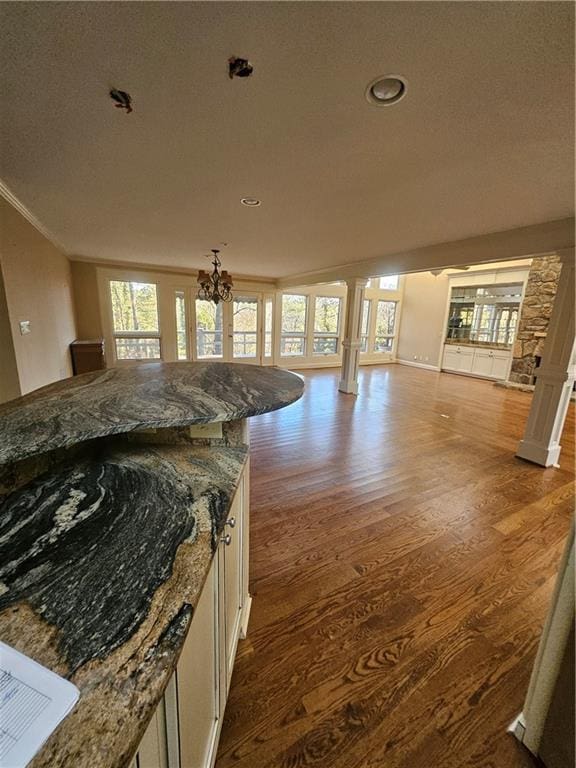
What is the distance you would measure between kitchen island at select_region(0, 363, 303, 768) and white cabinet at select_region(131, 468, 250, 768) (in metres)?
0.02

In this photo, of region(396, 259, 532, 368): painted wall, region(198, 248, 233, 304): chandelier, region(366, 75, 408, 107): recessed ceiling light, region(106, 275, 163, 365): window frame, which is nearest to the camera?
region(366, 75, 408, 107): recessed ceiling light

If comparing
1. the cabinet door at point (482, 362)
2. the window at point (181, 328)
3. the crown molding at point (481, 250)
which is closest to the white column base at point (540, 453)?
the crown molding at point (481, 250)

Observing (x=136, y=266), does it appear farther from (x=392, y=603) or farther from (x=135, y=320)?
(x=392, y=603)

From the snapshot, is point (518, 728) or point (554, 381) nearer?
point (518, 728)

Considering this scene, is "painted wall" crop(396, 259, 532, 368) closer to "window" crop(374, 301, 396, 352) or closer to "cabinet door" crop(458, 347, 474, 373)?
"window" crop(374, 301, 396, 352)

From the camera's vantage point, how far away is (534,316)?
634 centimetres

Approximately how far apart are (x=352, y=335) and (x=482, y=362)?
13.1 ft

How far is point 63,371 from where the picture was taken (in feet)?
14.7

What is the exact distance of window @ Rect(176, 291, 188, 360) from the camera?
260 inches

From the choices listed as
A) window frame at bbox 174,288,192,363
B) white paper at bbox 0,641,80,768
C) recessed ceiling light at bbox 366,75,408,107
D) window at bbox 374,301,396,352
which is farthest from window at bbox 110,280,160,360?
white paper at bbox 0,641,80,768

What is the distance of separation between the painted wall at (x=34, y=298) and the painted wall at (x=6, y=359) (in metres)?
0.04

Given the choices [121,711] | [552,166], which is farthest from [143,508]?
[552,166]

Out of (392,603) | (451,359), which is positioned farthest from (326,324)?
(392,603)

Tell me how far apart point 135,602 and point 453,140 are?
226 centimetres
